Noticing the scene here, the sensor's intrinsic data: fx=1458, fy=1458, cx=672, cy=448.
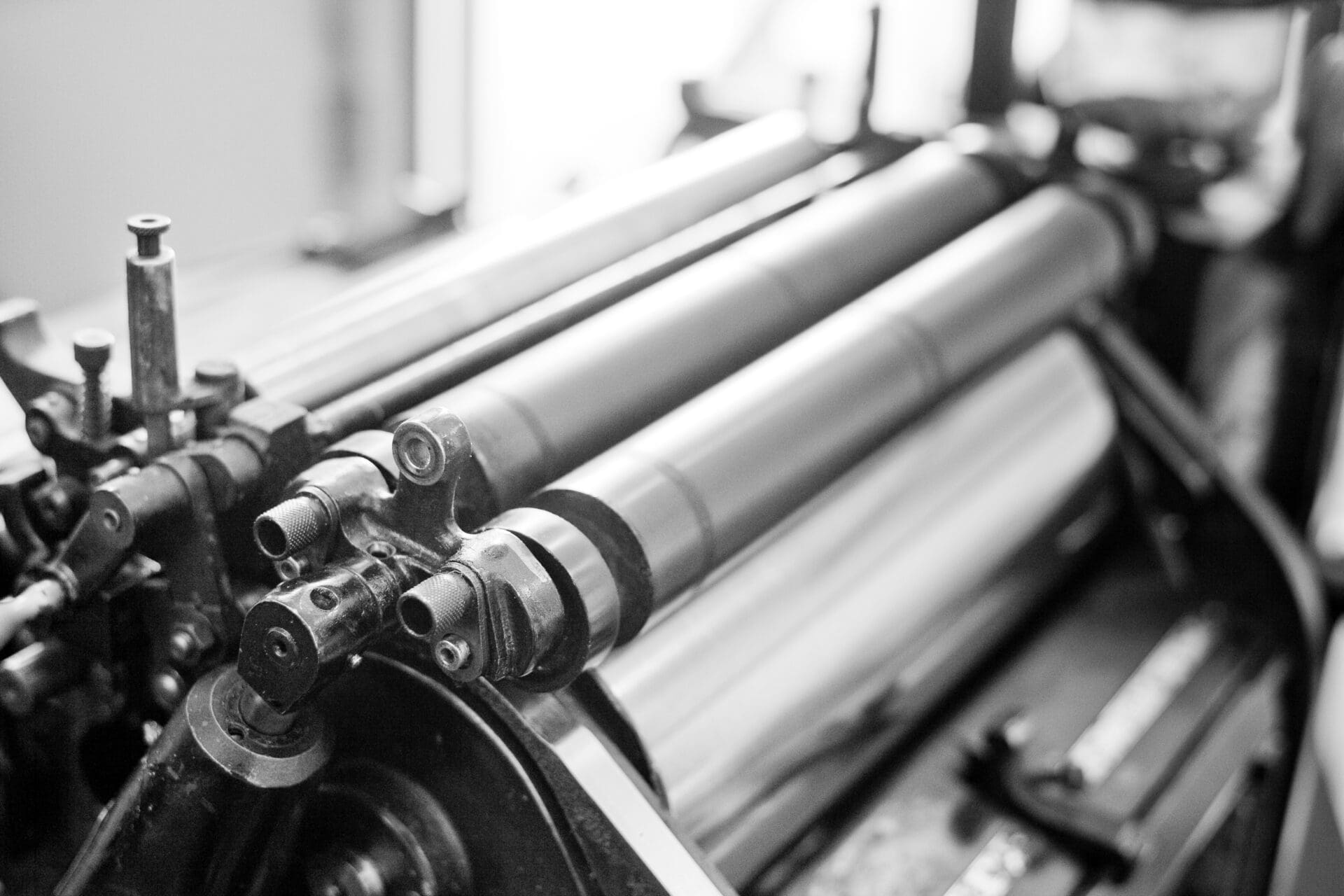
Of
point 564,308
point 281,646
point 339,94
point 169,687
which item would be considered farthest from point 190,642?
point 339,94

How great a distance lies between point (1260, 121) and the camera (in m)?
1.96

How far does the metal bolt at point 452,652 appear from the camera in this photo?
87 centimetres

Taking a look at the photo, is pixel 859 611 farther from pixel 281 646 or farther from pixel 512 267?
pixel 281 646

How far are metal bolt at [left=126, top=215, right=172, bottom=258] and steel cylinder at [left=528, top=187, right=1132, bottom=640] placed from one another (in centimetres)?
30

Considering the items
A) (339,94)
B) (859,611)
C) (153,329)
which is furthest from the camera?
(339,94)

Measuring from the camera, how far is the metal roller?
116cm

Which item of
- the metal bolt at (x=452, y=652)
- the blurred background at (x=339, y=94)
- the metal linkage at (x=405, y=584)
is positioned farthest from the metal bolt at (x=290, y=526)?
the blurred background at (x=339, y=94)

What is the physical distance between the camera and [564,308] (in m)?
1.28

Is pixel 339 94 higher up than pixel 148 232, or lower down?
lower down

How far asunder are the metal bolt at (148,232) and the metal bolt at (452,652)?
1.09ft

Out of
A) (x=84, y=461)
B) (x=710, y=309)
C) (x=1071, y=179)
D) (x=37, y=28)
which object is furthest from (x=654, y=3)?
(x=84, y=461)

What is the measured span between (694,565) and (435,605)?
248mm

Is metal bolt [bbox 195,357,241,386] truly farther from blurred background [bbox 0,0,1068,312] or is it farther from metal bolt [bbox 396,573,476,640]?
blurred background [bbox 0,0,1068,312]

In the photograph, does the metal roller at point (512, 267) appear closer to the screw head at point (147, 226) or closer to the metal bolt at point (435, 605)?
the screw head at point (147, 226)
